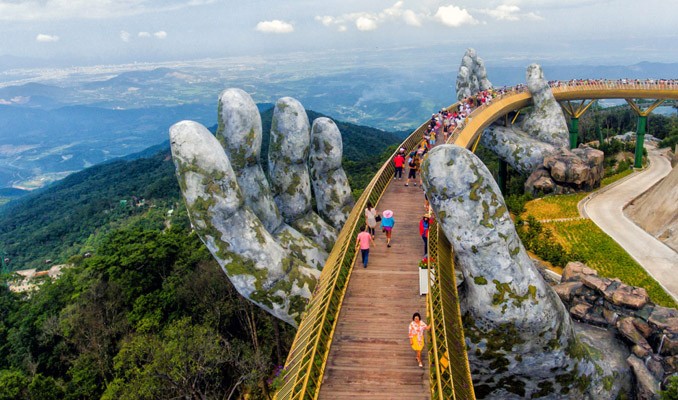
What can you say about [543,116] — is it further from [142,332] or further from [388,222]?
[142,332]

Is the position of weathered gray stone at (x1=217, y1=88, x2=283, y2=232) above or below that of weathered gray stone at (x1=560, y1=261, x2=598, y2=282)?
above

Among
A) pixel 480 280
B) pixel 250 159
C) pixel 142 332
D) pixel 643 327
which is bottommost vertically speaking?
pixel 142 332

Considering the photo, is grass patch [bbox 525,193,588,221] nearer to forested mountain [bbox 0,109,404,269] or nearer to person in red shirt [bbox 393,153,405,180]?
person in red shirt [bbox 393,153,405,180]

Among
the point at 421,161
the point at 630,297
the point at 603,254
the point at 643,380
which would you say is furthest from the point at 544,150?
the point at 643,380

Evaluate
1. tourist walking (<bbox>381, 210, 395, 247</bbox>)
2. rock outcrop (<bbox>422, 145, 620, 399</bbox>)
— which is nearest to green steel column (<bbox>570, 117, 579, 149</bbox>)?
rock outcrop (<bbox>422, 145, 620, 399</bbox>)

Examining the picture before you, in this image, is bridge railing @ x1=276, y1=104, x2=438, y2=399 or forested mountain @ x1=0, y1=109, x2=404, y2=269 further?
forested mountain @ x1=0, y1=109, x2=404, y2=269
